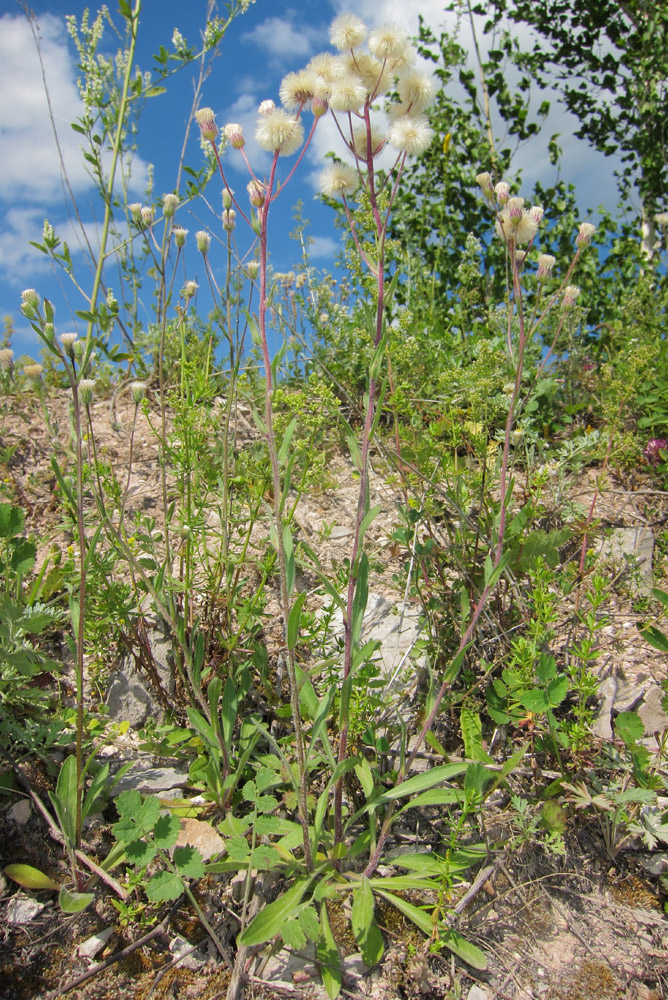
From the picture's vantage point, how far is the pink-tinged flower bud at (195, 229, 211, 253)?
2.16m

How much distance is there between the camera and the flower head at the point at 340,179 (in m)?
1.62

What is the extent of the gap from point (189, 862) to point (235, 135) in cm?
188

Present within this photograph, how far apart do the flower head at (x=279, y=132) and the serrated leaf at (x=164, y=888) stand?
186 cm

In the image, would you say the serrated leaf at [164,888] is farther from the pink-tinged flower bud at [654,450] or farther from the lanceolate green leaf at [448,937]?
the pink-tinged flower bud at [654,450]

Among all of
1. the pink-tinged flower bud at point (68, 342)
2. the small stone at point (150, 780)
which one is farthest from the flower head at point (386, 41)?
the small stone at point (150, 780)

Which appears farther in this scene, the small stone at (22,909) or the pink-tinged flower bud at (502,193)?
the pink-tinged flower bud at (502,193)

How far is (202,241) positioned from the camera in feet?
7.12

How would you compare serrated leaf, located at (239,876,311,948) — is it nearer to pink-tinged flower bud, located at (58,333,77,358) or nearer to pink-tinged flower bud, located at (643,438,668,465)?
pink-tinged flower bud, located at (58,333,77,358)

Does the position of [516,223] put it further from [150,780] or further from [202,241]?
[150,780]

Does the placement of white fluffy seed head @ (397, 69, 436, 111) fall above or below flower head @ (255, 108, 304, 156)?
above

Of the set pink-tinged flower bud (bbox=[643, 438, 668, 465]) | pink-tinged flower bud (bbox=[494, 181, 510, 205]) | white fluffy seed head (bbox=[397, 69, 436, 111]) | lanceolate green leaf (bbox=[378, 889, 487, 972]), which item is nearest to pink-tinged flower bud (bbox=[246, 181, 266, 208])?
white fluffy seed head (bbox=[397, 69, 436, 111])

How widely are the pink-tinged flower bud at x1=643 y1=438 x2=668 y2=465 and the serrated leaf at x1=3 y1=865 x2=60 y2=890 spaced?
3209 mm

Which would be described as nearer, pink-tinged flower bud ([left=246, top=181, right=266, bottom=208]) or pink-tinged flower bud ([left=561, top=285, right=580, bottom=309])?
pink-tinged flower bud ([left=246, top=181, right=266, bottom=208])

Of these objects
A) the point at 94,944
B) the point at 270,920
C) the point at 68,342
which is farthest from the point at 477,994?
the point at 68,342
